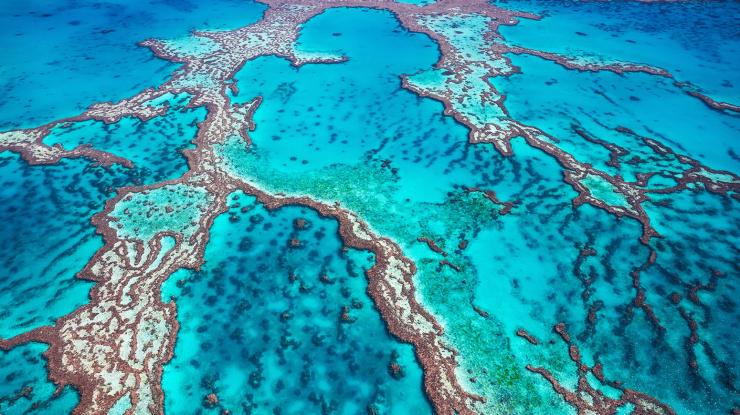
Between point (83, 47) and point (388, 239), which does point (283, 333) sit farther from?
point (83, 47)


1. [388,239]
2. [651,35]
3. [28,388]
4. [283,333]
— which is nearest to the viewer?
[28,388]

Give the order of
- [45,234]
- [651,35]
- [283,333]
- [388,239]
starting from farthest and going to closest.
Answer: [651,35] < [45,234] < [388,239] < [283,333]

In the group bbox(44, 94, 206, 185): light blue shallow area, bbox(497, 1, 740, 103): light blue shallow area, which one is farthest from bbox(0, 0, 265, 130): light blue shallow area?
bbox(497, 1, 740, 103): light blue shallow area

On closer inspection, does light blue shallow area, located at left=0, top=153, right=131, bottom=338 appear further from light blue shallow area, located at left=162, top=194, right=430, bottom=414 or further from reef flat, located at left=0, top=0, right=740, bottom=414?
light blue shallow area, located at left=162, top=194, right=430, bottom=414

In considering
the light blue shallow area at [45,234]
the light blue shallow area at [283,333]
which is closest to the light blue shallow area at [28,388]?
the light blue shallow area at [45,234]

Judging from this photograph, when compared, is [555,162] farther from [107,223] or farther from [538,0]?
[538,0]

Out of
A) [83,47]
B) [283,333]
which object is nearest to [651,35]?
[283,333]

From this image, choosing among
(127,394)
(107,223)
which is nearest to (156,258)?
(107,223)

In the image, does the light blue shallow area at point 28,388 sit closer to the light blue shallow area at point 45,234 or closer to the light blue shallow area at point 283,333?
the light blue shallow area at point 45,234
